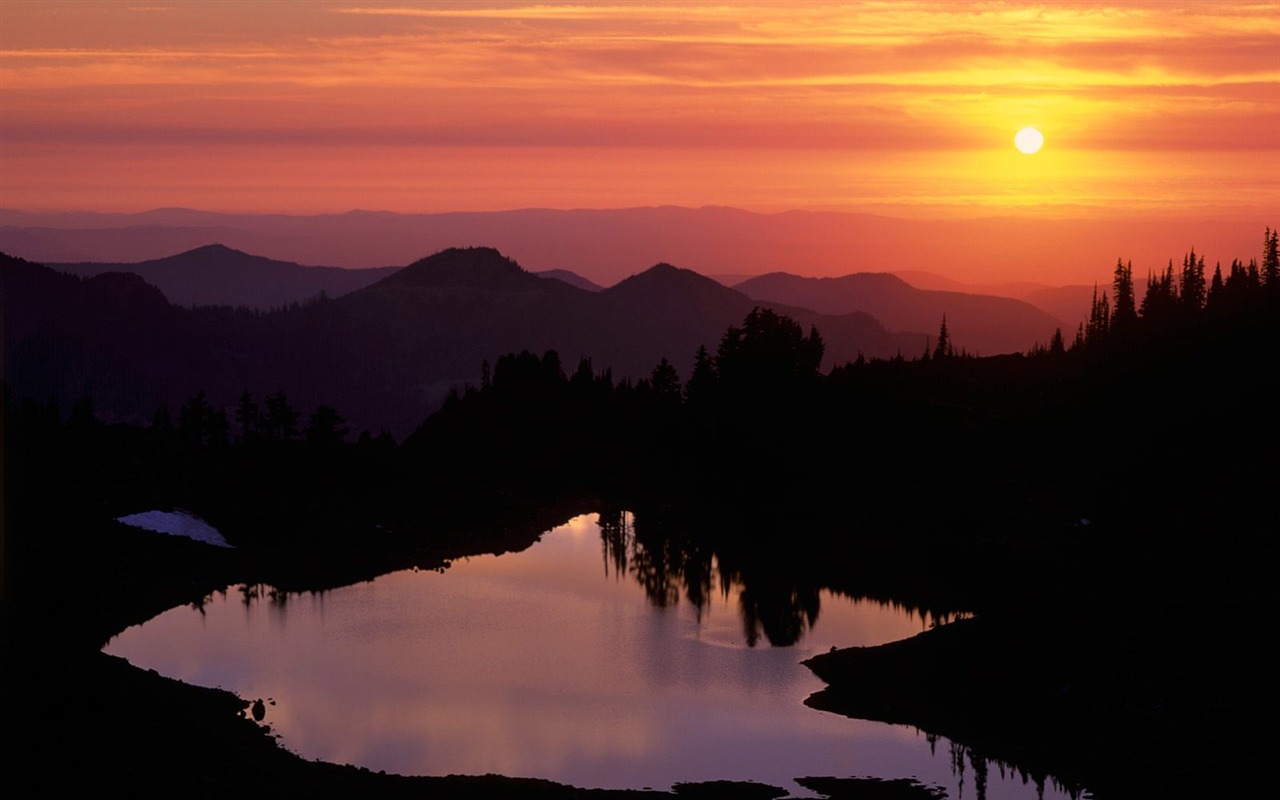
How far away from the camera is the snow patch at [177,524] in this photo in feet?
477

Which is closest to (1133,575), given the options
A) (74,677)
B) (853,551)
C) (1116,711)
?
(1116,711)

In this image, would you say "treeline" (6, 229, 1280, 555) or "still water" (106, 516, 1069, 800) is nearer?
"still water" (106, 516, 1069, 800)

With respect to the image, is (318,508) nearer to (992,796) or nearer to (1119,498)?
(1119,498)

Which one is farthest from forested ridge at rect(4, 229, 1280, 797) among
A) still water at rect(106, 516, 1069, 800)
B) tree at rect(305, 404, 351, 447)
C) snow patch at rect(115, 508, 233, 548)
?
still water at rect(106, 516, 1069, 800)

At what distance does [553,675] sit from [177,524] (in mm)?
61863

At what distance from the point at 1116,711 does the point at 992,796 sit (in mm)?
13385

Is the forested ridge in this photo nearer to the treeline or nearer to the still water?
the treeline

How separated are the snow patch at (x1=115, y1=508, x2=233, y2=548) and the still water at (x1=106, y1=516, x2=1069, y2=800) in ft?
50.1

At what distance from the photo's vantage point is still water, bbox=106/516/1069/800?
8162 centimetres

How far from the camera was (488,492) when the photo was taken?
184 meters

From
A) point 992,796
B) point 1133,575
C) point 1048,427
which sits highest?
point 1048,427

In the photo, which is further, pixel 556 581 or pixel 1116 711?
pixel 556 581

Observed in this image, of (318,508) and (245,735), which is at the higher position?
(318,508)

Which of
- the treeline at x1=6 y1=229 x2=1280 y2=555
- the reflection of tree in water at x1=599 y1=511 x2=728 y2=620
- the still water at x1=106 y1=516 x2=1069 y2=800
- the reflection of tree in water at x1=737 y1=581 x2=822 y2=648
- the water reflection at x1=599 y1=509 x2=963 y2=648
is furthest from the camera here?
the treeline at x1=6 y1=229 x2=1280 y2=555
